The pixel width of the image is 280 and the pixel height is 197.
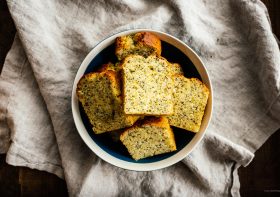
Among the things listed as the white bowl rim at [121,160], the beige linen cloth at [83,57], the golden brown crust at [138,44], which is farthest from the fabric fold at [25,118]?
the golden brown crust at [138,44]

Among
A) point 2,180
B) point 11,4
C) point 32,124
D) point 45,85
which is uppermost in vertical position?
point 11,4

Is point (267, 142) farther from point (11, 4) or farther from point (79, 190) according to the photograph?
point (11, 4)

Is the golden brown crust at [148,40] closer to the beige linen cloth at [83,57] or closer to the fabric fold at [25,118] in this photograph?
the beige linen cloth at [83,57]

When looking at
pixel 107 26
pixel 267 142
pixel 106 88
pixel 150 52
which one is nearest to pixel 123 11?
pixel 107 26

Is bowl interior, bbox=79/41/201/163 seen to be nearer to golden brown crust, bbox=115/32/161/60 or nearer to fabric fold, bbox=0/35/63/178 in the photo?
golden brown crust, bbox=115/32/161/60

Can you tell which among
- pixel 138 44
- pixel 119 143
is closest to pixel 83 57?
pixel 138 44

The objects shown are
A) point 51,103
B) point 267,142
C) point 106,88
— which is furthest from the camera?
point 267,142
